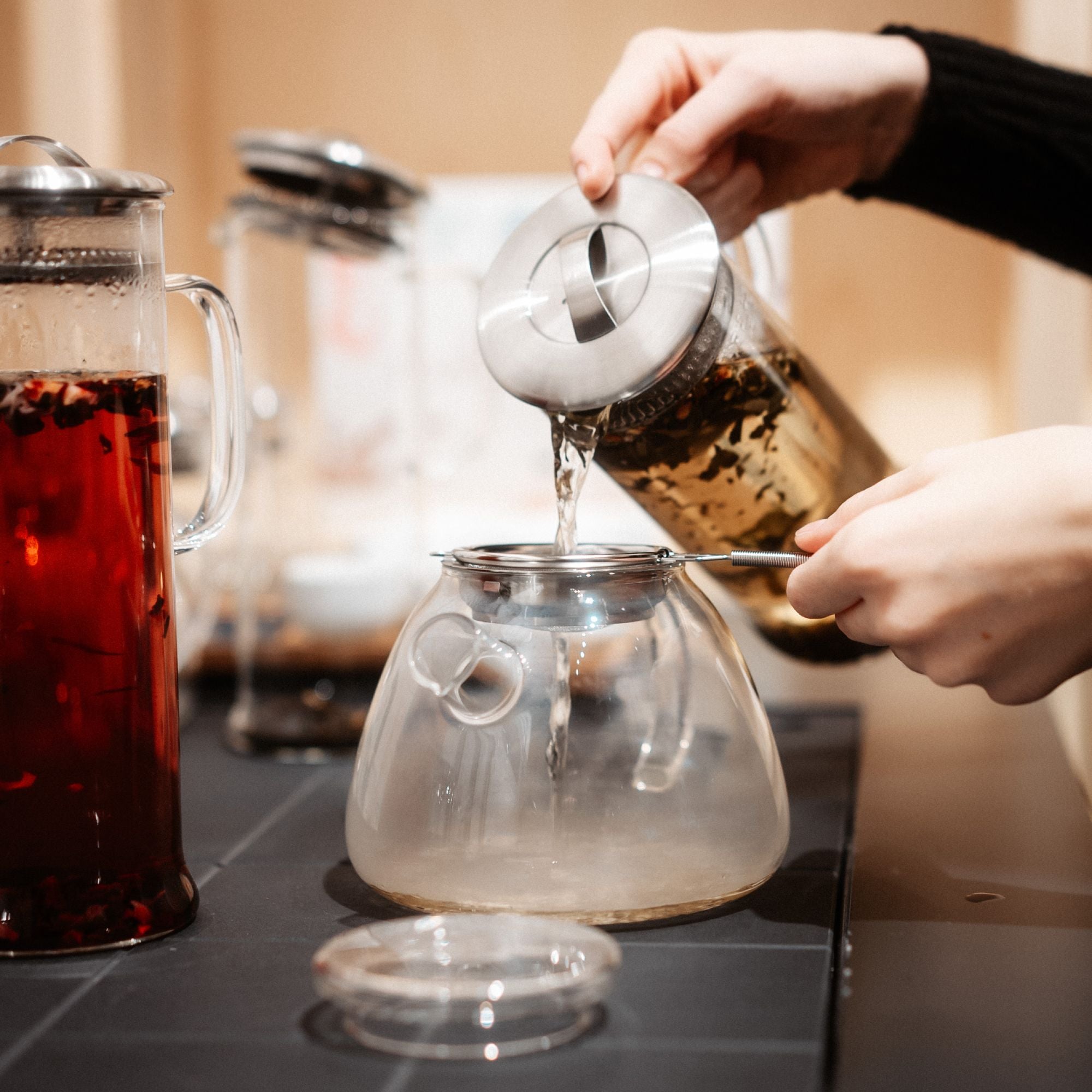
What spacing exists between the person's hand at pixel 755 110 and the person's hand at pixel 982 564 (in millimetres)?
280

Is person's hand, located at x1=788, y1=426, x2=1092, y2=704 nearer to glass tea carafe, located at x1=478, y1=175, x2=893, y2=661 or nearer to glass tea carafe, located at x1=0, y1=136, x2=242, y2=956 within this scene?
glass tea carafe, located at x1=478, y1=175, x2=893, y2=661

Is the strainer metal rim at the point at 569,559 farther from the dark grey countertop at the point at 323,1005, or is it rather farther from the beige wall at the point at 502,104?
the beige wall at the point at 502,104

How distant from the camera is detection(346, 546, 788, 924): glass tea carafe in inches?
18.8

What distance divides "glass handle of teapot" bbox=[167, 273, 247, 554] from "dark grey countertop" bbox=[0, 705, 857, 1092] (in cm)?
15

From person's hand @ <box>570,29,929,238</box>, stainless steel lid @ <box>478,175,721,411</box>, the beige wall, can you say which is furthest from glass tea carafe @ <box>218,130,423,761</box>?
the beige wall

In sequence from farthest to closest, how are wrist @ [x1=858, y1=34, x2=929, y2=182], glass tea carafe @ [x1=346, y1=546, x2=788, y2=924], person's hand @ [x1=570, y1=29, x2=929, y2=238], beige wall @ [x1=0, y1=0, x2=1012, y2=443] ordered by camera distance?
1. beige wall @ [x1=0, y1=0, x2=1012, y2=443]
2. wrist @ [x1=858, y1=34, x2=929, y2=182]
3. person's hand @ [x1=570, y1=29, x2=929, y2=238]
4. glass tea carafe @ [x1=346, y1=546, x2=788, y2=924]

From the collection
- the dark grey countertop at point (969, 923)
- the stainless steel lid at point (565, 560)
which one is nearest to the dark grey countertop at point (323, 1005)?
the dark grey countertop at point (969, 923)

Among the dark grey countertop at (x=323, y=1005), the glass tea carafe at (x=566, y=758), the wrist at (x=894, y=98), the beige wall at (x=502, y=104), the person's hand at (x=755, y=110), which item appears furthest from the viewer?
the beige wall at (x=502, y=104)

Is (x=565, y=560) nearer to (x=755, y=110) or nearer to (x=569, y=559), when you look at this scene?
(x=569, y=559)

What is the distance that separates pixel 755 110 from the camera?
0.77 meters

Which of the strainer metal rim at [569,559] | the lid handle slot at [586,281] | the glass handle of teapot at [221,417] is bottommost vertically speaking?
the strainer metal rim at [569,559]

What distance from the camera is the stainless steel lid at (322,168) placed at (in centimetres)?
95

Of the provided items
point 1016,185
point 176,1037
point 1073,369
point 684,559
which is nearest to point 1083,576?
point 684,559

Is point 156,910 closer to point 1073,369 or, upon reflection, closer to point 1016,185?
point 1016,185
